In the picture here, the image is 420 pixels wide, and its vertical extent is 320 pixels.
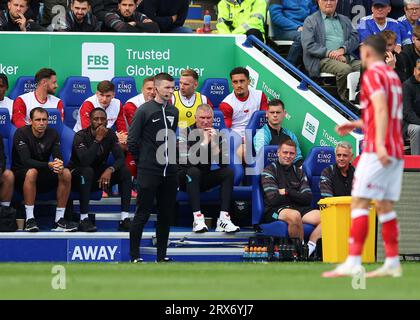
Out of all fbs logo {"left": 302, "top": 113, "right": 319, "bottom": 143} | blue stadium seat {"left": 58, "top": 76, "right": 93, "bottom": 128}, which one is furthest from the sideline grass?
blue stadium seat {"left": 58, "top": 76, "right": 93, "bottom": 128}

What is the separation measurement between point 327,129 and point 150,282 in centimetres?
751

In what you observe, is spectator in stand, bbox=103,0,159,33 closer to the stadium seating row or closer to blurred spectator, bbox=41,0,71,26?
blurred spectator, bbox=41,0,71,26

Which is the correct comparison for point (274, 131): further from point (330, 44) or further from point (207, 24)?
point (207, 24)

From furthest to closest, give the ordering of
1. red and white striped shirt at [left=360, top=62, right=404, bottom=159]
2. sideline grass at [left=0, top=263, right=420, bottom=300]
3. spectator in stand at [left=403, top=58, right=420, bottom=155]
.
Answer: spectator in stand at [left=403, top=58, right=420, bottom=155] → red and white striped shirt at [left=360, top=62, right=404, bottom=159] → sideline grass at [left=0, top=263, right=420, bottom=300]

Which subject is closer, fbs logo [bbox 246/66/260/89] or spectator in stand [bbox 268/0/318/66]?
fbs logo [bbox 246/66/260/89]

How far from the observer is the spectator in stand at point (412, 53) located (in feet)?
60.4

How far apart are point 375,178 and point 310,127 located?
25.6 ft

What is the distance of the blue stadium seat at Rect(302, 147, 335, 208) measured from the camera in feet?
54.5

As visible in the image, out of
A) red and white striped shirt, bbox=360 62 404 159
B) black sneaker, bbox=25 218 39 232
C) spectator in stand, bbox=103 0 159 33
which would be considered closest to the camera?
red and white striped shirt, bbox=360 62 404 159

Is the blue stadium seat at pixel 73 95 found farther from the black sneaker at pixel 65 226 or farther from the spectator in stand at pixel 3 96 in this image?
the black sneaker at pixel 65 226

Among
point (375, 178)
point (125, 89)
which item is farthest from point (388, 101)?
point (125, 89)

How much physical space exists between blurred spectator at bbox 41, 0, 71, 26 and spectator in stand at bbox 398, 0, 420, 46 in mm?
5675

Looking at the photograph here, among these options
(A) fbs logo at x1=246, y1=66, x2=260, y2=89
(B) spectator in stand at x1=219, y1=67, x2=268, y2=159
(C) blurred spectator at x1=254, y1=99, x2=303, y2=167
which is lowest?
(C) blurred spectator at x1=254, y1=99, x2=303, y2=167

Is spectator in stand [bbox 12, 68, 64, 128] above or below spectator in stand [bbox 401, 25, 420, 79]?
below
